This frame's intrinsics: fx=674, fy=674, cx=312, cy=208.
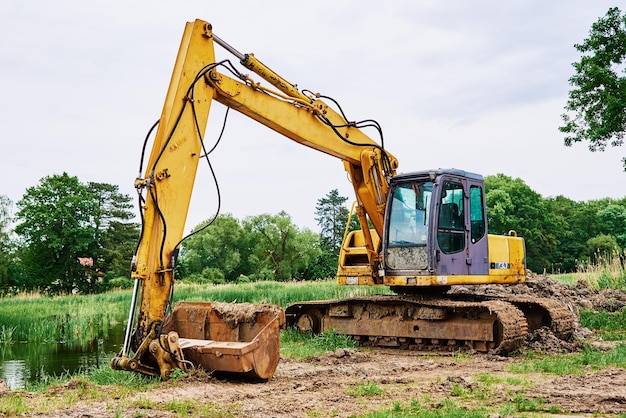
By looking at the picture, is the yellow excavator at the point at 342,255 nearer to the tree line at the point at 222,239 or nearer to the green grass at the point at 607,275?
the green grass at the point at 607,275

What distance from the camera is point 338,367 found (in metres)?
8.22

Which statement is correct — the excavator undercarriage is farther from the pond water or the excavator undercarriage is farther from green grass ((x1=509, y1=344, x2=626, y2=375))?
the pond water

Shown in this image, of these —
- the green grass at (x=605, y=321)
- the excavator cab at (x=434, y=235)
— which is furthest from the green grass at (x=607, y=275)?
the excavator cab at (x=434, y=235)

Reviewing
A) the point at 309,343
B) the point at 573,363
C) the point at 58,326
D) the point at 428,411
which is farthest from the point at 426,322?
the point at 58,326

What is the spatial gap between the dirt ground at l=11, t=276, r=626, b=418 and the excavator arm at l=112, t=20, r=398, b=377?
0.51 metres

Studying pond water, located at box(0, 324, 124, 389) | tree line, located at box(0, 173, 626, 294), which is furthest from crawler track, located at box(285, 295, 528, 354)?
tree line, located at box(0, 173, 626, 294)

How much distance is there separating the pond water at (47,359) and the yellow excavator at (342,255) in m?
2.91

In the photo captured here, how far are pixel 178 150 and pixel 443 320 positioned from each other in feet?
16.6

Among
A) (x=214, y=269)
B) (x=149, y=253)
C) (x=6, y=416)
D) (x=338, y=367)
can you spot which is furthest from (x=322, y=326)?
(x=214, y=269)

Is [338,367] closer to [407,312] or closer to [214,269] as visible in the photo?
[407,312]

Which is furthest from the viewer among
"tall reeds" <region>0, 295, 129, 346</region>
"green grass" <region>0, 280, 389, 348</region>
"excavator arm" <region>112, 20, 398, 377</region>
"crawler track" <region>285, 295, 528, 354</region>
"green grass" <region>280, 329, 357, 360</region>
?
"green grass" <region>0, 280, 389, 348</region>

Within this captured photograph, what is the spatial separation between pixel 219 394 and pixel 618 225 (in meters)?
68.5

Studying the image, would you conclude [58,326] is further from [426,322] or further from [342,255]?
[426,322]

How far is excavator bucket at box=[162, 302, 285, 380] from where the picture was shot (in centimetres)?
687
